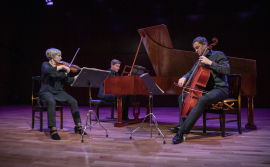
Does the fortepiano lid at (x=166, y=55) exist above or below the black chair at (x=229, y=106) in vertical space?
above

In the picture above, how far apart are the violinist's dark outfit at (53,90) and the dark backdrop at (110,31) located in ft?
14.5

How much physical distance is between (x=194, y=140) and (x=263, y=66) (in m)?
5.21

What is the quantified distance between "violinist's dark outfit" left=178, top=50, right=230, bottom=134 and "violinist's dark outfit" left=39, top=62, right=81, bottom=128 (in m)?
1.44

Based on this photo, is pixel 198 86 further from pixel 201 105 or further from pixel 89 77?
pixel 89 77

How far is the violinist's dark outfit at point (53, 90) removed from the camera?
279cm

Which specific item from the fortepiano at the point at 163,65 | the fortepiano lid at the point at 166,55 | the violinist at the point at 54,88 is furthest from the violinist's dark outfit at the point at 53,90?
the fortepiano lid at the point at 166,55

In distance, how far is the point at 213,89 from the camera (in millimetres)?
2643

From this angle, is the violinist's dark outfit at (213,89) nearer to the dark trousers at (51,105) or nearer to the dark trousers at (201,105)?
the dark trousers at (201,105)

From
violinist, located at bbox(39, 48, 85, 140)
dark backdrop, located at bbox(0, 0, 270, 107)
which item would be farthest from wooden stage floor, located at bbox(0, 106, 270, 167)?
dark backdrop, located at bbox(0, 0, 270, 107)

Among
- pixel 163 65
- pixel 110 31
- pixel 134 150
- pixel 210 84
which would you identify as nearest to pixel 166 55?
pixel 163 65

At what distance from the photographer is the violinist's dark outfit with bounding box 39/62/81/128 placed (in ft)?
9.17

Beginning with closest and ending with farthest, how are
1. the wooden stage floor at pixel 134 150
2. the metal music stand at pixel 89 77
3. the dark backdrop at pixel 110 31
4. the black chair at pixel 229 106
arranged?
the wooden stage floor at pixel 134 150, the metal music stand at pixel 89 77, the black chair at pixel 229 106, the dark backdrop at pixel 110 31

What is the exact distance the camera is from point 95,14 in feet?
24.7

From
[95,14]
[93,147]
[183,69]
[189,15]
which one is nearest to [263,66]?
[189,15]
